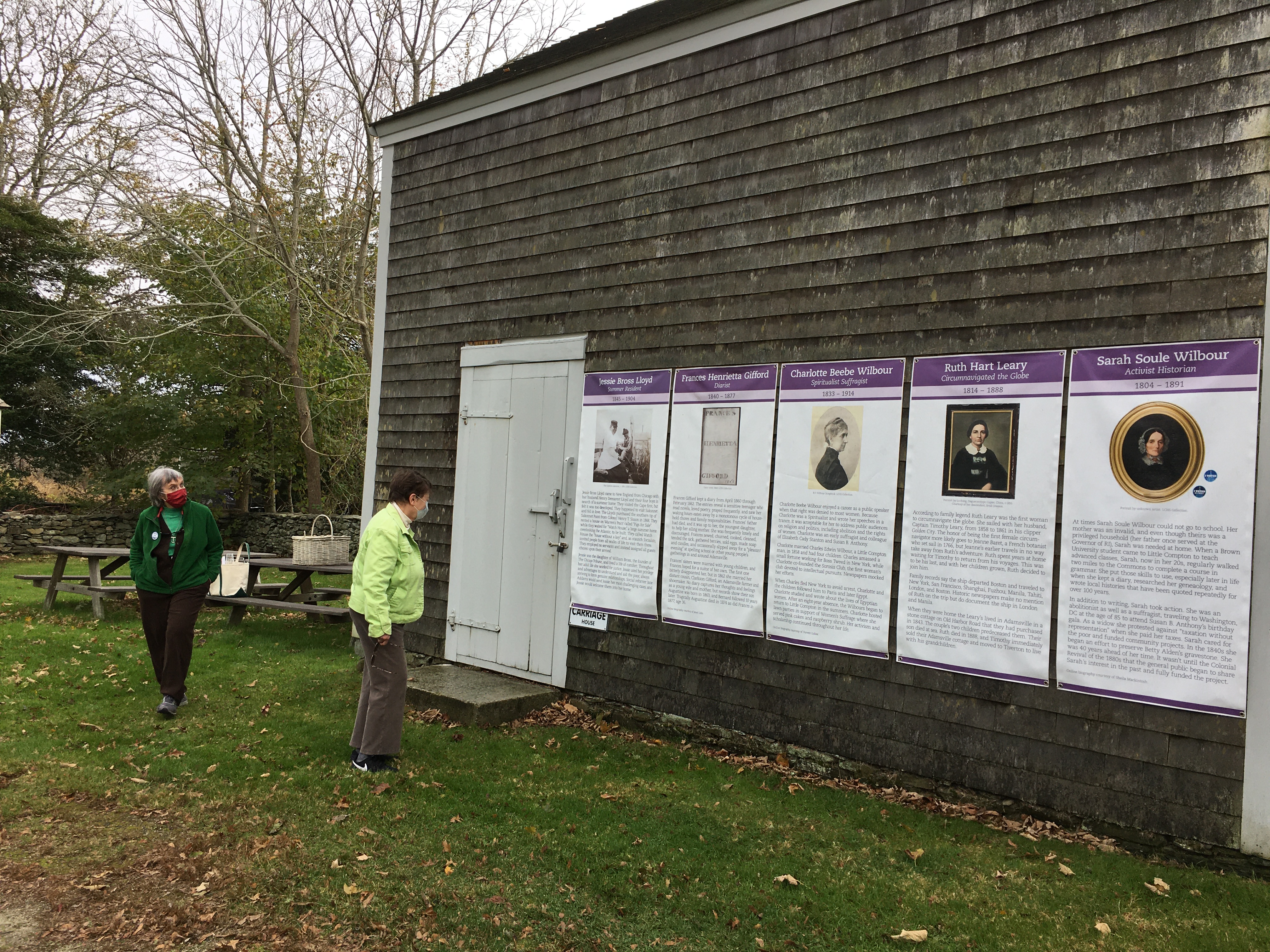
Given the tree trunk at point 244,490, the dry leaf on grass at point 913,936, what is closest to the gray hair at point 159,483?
the dry leaf on grass at point 913,936

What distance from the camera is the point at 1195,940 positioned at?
3.46 meters

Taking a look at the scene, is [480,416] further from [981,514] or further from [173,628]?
[981,514]

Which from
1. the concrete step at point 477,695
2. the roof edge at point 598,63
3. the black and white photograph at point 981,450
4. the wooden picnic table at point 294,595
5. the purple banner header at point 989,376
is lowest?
the concrete step at point 477,695

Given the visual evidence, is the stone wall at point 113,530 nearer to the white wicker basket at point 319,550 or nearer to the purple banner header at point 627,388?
the white wicker basket at point 319,550

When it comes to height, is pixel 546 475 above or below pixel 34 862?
above

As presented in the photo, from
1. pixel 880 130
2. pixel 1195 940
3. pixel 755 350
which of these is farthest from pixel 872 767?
pixel 880 130

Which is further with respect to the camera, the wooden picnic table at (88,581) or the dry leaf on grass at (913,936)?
the wooden picnic table at (88,581)

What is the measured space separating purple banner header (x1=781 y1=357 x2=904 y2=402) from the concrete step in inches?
119

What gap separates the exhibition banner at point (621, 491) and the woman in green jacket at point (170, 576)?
279 cm

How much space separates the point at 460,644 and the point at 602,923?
4.48m

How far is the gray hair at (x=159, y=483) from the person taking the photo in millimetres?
6535

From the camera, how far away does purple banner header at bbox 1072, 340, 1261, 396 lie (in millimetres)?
4156

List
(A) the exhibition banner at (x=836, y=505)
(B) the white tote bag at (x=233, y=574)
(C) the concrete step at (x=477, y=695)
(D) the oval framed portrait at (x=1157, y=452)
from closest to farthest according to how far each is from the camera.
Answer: (D) the oval framed portrait at (x=1157, y=452) < (A) the exhibition banner at (x=836, y=505) < (C) the concrete step at (x=477, y=695) < (B) the white tote bag at (x=233, y=574)

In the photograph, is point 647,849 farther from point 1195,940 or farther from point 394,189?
point 394,189
